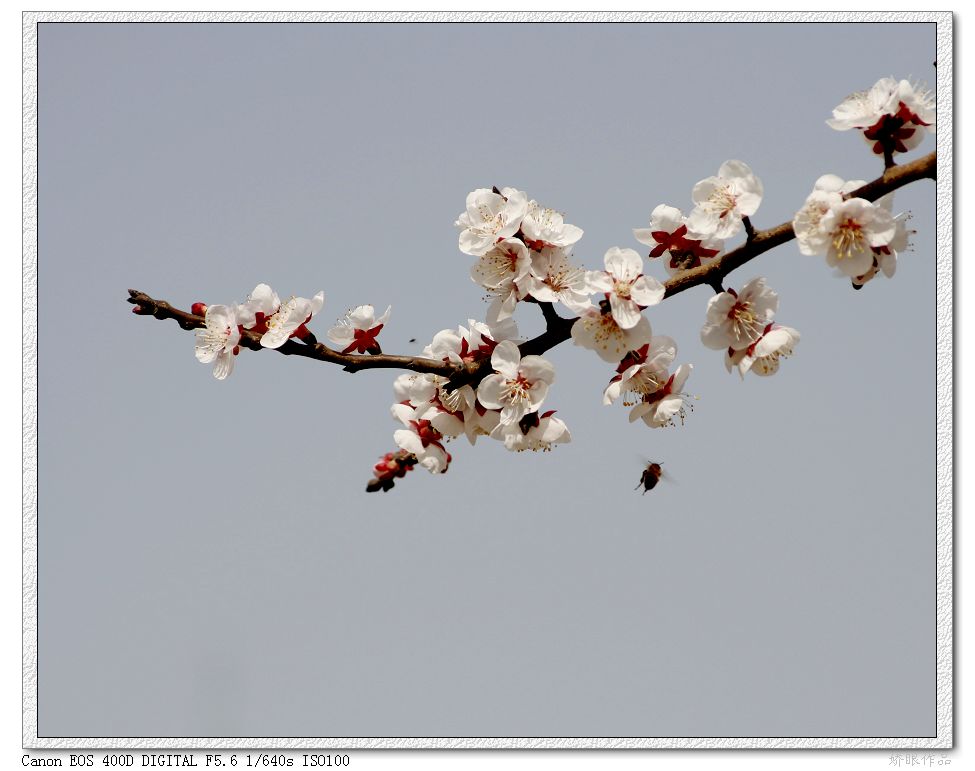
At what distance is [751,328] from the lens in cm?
339

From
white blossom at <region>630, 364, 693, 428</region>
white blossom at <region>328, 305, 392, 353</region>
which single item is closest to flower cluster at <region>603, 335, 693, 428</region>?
white blossom at <region>630, 364, 693, 428</region>

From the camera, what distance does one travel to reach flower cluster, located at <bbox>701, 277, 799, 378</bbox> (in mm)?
3361

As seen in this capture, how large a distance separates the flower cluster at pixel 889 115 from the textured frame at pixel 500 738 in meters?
0.30

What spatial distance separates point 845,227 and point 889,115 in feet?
1.61

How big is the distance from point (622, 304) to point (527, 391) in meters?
0.43

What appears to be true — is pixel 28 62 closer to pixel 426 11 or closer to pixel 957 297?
pixel 426 11

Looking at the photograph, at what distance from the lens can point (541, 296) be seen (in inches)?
128

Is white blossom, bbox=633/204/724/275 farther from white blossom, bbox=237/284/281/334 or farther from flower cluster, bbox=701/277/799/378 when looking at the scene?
white blossom, bbox=237/284/281/334

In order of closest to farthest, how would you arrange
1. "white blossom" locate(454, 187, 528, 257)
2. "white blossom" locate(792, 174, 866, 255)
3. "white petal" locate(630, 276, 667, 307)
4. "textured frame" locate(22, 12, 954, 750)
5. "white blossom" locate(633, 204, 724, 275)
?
"white blossom" locate(792, 174, 866, 255) → "white petal" locate(630, 276, 667, 307) → "white blossom" locate(454, 187, 528, 257) → "white blossom" locate(633, 204, 724, 275) → "textured frame" locate(22, 12, 954, 750)

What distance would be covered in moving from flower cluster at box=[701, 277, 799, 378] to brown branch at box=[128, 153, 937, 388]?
0.48 feet

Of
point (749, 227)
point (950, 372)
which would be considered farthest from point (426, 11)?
point (950, 372)

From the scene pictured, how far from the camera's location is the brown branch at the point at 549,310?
3.08 metres

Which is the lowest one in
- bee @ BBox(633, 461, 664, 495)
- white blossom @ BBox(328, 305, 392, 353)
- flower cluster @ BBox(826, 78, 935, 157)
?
bee @ BBox(633, 461, 664, 495)

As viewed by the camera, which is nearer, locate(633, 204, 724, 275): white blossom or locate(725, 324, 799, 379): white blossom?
locate(725, 324, 799, 379): white blossom
